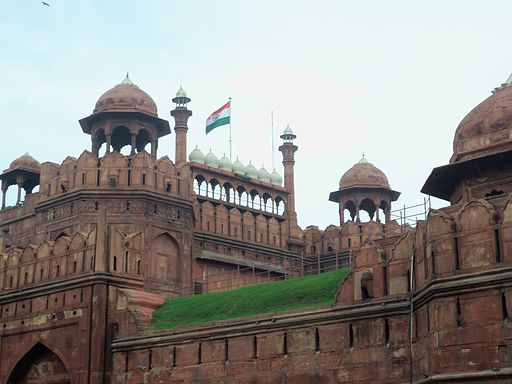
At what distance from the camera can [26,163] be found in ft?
126

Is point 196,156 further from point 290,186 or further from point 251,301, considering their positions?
point 251,301

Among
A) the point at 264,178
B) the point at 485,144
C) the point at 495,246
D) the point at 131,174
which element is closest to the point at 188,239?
the point at 131,174

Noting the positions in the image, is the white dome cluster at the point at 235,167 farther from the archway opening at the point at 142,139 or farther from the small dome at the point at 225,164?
the archway opening at the point at 142,139

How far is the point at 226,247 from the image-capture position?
1426 inches

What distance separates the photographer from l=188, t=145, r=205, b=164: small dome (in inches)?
1594

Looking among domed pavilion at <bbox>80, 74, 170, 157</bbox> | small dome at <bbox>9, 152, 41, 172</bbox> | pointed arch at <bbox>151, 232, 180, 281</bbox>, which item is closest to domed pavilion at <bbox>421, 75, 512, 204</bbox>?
pointed arch at <bbox>151, 232, 180, 281</bbox>

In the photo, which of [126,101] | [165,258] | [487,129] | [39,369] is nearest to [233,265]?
[165,258]

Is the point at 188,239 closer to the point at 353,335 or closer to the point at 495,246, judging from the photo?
the point at 353,335

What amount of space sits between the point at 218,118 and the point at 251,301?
61.4 ft

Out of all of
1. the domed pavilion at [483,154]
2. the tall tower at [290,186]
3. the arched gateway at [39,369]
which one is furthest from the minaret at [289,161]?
the domed pavilion at [483,154]

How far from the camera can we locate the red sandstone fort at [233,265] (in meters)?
17.3

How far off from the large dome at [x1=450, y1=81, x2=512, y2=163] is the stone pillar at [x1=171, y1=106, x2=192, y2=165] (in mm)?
19416

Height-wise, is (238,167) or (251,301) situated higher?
(238,167)

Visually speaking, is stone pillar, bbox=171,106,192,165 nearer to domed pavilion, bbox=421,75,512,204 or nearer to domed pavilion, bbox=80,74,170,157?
domed pavilion, bbox=80,74,170,157
